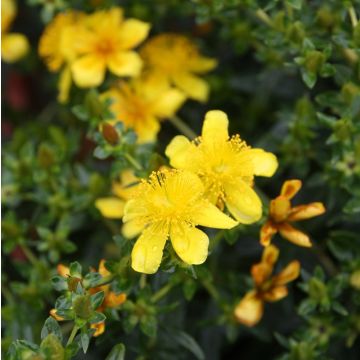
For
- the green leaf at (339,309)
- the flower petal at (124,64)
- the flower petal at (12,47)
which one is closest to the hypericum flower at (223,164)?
the green leaf at (339,309)

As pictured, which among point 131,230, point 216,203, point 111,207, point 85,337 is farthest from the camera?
point 111,207

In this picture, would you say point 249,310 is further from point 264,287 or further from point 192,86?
point 192,86

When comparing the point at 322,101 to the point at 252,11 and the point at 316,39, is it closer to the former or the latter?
the point at 316,39

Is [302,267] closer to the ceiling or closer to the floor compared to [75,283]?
closer to the floor

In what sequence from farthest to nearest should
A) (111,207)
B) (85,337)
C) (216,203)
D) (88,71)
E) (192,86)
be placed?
1. (192,86)
2. (88,71)
3. (111,207)
4. (216,203)
5. (85,337)

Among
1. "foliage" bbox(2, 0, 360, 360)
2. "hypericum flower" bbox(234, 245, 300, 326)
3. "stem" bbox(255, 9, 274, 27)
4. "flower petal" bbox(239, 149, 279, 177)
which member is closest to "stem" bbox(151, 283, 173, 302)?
"foliage" bbox(2, 0, 360, 360)

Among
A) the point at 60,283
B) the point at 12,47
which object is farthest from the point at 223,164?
the point at 12,47

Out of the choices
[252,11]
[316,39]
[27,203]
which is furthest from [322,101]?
[27,203]
